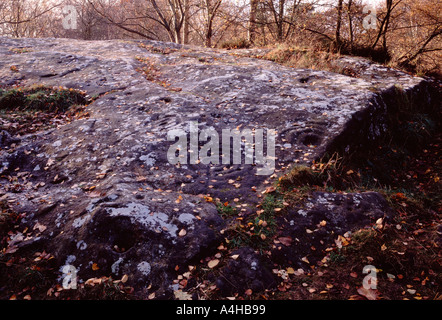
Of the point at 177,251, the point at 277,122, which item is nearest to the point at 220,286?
the point at 177,251

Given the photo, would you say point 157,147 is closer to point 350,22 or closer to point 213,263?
point 213,263

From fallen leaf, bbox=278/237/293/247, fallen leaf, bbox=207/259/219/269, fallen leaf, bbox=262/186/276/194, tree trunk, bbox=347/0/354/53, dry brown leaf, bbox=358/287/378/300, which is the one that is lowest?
dry brown leaf, bbox=358/287/378/300

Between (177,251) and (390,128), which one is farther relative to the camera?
(390,128)

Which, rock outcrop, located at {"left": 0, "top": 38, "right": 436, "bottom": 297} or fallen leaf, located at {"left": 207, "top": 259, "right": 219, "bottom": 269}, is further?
rock outcrop, located at {"left": 0, "top": 38, "right": 436, "bottom": 297}

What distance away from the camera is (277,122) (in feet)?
16.5

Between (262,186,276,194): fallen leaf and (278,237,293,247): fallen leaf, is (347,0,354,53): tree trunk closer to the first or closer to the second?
(262,186,276,194): fallen leaf

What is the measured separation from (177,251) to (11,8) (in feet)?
87.6

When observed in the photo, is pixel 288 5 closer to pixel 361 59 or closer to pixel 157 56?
pixel 361 59

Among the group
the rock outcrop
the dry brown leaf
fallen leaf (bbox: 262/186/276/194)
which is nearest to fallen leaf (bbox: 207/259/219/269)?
the rock outcrop

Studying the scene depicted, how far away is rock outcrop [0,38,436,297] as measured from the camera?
2859mm

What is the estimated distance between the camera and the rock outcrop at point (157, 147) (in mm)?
2859

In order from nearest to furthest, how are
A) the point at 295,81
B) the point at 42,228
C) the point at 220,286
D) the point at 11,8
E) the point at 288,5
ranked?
the point at 220,286, the point at 42,228, the point at 295,81, the point at 288,5, the point at 11,8

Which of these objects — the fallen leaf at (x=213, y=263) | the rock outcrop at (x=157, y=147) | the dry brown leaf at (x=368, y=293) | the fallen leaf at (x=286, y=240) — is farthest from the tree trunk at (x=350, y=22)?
the fallen leaf at (x=213, y=263)

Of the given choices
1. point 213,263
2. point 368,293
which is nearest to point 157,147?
point 213,263
